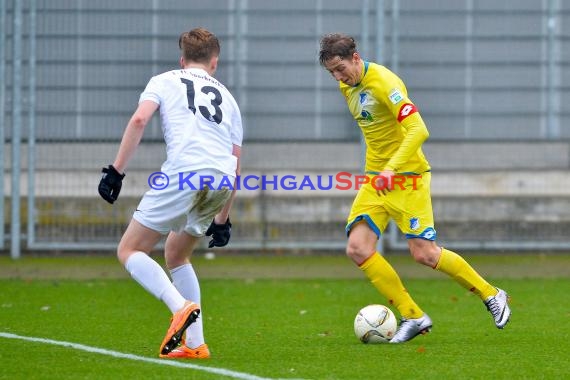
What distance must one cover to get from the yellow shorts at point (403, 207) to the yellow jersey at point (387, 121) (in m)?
0.09

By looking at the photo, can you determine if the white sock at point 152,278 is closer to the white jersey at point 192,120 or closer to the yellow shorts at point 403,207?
the white jersey at point 192,120

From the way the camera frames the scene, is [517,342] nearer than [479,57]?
Yes

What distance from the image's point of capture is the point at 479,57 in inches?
589

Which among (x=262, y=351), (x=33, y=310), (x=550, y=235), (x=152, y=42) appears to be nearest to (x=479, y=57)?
(x=550, y=235)

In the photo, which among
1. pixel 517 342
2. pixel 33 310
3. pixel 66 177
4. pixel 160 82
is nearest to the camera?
pixel 160 82

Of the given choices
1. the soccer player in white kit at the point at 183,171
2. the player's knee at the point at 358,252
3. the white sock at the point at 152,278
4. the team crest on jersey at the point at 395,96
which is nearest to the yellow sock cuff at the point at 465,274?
the player's knee at the point at 358,252

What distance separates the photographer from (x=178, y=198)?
20.9 feet

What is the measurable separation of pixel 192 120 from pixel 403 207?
1.89 meters

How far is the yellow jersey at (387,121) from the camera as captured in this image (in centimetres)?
746

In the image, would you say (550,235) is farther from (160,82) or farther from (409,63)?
(160,82)

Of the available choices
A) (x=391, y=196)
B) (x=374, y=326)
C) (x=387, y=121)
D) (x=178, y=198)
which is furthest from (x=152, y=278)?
(x=387, y=121)

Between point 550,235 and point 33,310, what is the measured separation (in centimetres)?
717

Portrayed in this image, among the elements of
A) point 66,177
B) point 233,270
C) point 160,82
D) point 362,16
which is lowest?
point 233,270

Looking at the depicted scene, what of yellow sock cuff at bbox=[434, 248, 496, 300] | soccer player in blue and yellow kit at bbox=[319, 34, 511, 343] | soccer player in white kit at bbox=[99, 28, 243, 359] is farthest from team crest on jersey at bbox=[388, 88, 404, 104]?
soccer player in white kit at bbox=[99, 28, 243, 359]
